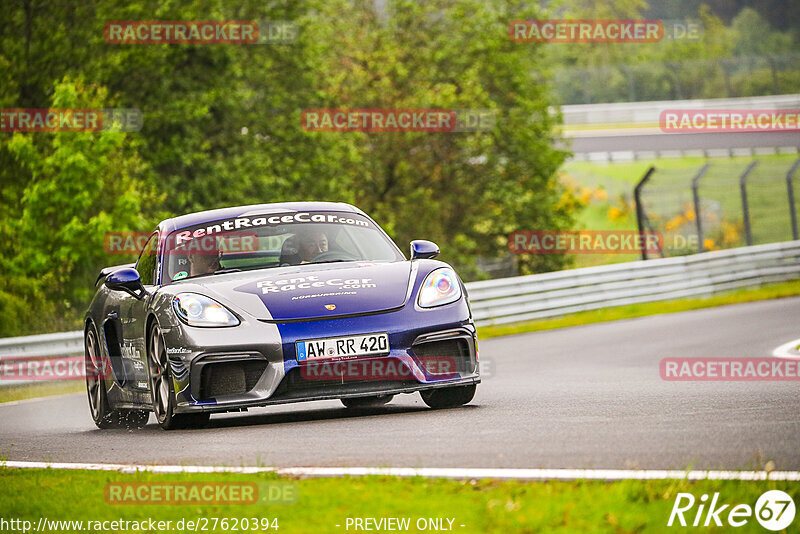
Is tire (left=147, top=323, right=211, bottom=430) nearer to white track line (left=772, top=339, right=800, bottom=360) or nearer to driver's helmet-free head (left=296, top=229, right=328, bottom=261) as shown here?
driver's helmet-free head (left=296, top=229, right=328, bottom=261)

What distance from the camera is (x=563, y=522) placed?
4.58 meters

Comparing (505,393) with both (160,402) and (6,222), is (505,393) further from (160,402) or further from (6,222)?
(6,222)

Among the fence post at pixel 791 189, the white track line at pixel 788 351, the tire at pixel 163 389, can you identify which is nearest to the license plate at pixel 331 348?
the tire at pixel 163 389

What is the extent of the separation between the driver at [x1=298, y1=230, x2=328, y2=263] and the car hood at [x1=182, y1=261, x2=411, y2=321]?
1.46 feet

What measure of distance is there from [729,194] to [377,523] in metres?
41.8

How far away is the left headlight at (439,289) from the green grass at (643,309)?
478 inches

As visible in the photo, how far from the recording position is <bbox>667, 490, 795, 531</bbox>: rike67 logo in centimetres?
446

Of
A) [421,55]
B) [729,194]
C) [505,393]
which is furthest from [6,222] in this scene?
[729,194]

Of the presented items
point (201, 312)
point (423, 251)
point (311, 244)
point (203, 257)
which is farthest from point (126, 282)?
point (423, 251)

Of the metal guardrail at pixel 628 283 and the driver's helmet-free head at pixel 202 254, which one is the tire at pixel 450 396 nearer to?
the driver's helmet-free head at pixel 202 254

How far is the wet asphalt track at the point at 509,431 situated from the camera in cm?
610

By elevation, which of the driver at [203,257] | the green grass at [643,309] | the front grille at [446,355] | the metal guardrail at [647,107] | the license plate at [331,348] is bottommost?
the green grass at [643,309]

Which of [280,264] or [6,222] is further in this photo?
[6,222]

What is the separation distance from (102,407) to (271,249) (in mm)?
1788
